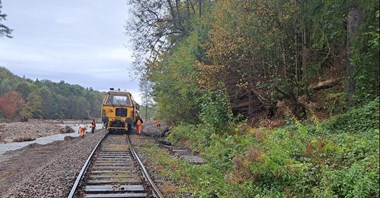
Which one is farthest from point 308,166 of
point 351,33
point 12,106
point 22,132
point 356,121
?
point 12,106

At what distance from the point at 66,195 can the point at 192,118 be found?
15.8 meters

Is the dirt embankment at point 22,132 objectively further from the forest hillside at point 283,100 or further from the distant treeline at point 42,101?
the distant treeline at point 42,101

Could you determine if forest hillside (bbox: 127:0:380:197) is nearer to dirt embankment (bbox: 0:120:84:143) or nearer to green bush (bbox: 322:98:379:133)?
green bush (bbox: 322:98:379:133)

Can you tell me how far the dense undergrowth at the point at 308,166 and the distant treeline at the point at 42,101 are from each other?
90093mm

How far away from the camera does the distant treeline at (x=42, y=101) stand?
331 feet

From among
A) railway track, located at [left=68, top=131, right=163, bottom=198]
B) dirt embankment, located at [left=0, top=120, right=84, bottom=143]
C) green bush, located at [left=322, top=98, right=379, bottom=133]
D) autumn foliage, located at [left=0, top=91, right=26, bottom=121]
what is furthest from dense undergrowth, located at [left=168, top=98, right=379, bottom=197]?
autumn foliage, located at [left=0, top=91, right=26, bottom=121]

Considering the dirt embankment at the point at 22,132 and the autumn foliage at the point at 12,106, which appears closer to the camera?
the dirt embankment at the point at 22,132

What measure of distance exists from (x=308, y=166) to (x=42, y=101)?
125 meters

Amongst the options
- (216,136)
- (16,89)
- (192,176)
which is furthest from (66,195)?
(16,89)

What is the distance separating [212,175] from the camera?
1001 centimetres

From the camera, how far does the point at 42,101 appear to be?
4862 inches

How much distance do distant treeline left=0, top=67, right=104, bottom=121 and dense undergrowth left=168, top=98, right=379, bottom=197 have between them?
90.1m

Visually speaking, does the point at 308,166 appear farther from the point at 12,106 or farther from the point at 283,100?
the point at 12,106

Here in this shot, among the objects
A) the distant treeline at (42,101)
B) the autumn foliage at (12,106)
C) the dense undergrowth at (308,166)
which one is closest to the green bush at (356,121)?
the dense undergrowth at (308,166)
